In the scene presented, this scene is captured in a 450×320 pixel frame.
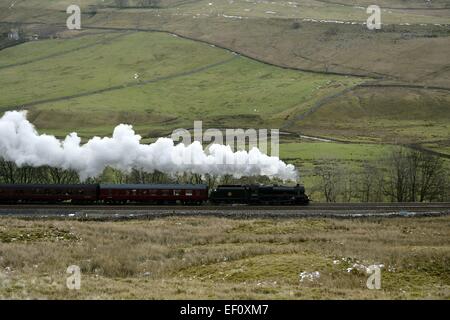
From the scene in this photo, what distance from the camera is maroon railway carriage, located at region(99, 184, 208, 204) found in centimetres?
6250

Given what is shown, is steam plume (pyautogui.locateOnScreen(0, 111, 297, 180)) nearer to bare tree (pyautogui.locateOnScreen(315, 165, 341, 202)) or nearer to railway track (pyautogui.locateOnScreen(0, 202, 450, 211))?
railway track (pyautogui.locateOnScreen(0, 202, 450, 211))

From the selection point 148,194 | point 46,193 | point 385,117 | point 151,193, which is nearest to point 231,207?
point 151,193

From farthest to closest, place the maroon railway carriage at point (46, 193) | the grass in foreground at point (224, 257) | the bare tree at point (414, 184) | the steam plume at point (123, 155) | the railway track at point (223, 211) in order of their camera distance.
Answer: the bare tree at point (414, 184)
the steam plume at point (123, 155)
the maroon railway carriage at point (46, 193)
the railway track at point (223, 211)
the grass in foreground at point (224, 257)

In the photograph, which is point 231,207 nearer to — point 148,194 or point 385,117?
point 148,194

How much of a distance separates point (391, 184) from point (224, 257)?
55356 mm

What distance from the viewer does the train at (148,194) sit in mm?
62344

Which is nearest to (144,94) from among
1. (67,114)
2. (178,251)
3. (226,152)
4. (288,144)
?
(67,114)

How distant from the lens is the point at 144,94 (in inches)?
7274

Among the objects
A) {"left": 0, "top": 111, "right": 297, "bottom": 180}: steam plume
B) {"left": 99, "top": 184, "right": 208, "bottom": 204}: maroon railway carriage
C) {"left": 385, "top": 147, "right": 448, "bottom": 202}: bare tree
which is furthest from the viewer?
{"left": 385, "top": 147, "right": 448, "bottom": 202}: bare tree

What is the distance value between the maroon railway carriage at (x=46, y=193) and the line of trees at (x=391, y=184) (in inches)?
1301

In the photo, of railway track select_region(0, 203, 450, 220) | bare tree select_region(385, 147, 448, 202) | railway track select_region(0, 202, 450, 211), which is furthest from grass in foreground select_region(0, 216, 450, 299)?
bare tree select_region(385, 147, 448, 202)

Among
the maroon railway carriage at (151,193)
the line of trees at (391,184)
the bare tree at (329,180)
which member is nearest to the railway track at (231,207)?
the maroon railway carriage at (151,193)

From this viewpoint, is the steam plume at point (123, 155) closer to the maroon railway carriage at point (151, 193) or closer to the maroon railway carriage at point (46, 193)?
→ the maroon railway carriage at point (151, 193)
